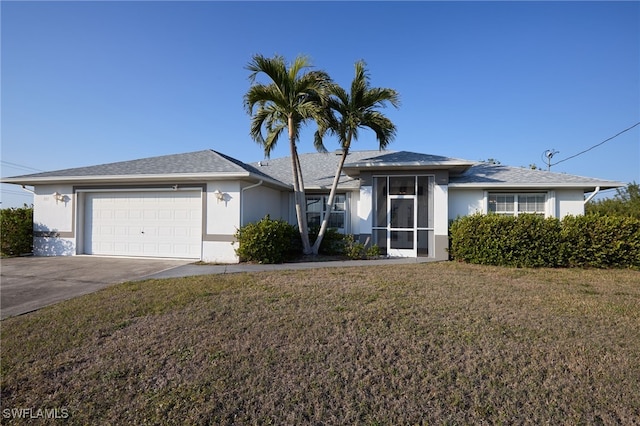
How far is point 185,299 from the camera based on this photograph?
6207 mm

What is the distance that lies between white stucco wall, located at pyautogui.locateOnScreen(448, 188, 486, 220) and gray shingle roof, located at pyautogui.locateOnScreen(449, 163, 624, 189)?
1.38 ft

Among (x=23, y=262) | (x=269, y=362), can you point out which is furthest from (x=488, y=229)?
(x=23, y=262)

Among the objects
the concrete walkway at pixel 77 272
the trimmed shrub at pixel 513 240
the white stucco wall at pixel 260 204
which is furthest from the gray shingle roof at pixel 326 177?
the concrete walkway at pixel 77 272

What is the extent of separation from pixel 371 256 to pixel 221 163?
664cm

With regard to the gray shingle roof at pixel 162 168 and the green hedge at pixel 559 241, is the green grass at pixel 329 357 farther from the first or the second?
the gray shingle roof at pixel 162 168

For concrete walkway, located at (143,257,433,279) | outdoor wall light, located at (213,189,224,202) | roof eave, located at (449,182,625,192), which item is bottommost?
concrete walkway, located at (143,257,433,279)

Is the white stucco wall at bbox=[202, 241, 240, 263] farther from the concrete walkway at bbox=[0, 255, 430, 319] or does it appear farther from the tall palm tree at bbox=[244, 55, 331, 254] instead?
the tall palm tree at bbox=[244, 55, 331, 254]

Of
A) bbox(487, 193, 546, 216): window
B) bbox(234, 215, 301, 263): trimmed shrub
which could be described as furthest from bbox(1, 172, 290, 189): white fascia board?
bbox(487, 193, 546, 216): window

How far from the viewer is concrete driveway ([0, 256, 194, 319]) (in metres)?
6.49

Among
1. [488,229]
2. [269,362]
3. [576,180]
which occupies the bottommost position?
[269,362]

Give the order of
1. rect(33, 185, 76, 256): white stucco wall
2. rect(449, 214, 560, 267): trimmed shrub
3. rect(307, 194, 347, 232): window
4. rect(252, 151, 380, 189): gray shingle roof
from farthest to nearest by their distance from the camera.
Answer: rect(307, 194, 347, 232): window, rect(252, 151, 380, 189): gray shingle roof, rect(33, 185, 76, 256): white stucco wall, rect(449, 214, 560, 267): trimmed shrub

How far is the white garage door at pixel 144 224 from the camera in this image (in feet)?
38.2

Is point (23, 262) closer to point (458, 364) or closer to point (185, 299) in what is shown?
point (185, 299)

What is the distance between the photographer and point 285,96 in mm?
10727
